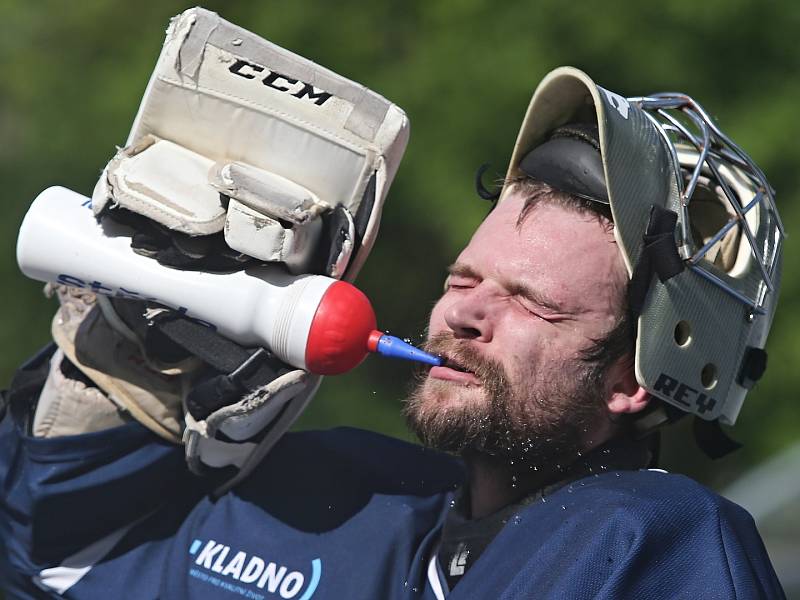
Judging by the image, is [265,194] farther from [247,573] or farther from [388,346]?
[247,573]

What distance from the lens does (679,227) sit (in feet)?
7.09

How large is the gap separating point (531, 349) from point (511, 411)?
12cm

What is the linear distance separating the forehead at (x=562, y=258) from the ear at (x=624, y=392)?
0.41 ft

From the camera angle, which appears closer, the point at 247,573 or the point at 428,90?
the point at 247,573

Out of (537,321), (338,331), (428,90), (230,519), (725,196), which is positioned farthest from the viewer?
(428,90)

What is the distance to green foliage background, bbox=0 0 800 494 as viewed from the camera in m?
4.13

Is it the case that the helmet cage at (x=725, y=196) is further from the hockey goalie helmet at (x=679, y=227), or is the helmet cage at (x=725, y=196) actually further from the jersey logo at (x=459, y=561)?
the jersey logo at (x=459, y=561)

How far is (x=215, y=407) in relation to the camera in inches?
87.0

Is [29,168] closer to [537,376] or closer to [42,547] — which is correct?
[42,547]

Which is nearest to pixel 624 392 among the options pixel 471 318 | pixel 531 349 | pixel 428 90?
pixel 531 349

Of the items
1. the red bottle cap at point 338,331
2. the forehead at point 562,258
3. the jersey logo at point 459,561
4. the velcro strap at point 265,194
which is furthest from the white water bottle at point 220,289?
the jersey logo at point 459,561

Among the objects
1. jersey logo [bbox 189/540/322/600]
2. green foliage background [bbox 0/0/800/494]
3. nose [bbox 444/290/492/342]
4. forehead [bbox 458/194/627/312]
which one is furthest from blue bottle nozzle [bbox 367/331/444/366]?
green foliage background [bbox 0/0/800/494]

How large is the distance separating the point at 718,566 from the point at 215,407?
94 centimetres

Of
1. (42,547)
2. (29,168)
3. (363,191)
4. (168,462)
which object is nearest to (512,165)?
(363,191)
